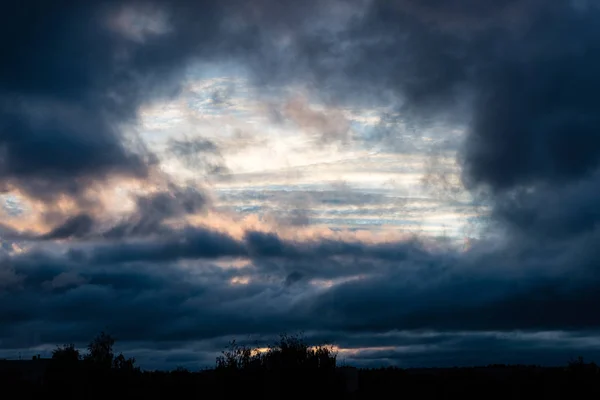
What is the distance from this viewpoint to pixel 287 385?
1768 inches

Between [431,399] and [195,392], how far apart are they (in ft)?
70.0

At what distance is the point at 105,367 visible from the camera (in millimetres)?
53219

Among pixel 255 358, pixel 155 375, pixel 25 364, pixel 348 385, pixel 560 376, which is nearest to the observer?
pixel 348 385

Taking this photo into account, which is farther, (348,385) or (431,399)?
(431,399)

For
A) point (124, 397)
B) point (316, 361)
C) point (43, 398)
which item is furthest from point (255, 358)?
point (43, 398)

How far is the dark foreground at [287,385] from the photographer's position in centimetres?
4462

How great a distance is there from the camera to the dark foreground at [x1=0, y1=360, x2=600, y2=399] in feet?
146

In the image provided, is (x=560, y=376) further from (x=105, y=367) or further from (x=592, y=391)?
(x=105, y=367)

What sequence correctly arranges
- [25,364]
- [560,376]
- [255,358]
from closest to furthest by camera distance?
[255,358]
[560,376]
[25,364]

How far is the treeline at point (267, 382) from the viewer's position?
44781 millimetres

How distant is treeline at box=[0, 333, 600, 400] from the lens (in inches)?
1763

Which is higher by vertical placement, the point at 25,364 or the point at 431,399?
the point at 25,364

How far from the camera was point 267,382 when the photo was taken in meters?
45.8

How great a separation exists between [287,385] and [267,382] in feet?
4.95
